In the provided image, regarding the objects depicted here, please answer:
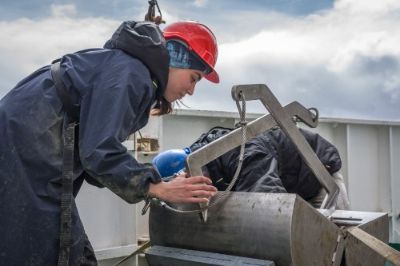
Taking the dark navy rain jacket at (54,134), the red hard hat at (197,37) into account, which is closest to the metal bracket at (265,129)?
the red hard hat at (197,37)

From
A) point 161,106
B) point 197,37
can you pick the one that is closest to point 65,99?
point 161,106

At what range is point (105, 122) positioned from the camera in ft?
5.99

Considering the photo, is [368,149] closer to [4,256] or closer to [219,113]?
[219,113]

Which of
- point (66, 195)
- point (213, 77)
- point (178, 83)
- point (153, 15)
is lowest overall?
point (66, 195)

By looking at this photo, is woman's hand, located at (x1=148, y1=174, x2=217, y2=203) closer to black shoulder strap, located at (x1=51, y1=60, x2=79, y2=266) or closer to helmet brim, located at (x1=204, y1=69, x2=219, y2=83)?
black shoulder strap, located at (x1=51, y1=60, x2=79, y2=266)

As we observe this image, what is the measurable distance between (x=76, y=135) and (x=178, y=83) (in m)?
0.50

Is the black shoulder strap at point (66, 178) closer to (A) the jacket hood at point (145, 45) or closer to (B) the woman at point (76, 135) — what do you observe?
(B) the woman at point (76, 135)

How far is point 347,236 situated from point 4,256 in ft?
4.75

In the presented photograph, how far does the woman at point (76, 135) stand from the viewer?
6.15ft

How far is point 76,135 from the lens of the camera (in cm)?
202

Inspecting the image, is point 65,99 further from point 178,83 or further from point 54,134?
point 178,83

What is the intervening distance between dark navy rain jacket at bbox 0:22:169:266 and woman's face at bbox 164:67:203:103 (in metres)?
0.19

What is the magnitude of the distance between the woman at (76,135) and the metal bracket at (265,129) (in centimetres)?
27

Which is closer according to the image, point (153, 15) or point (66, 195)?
point (66, 195)
